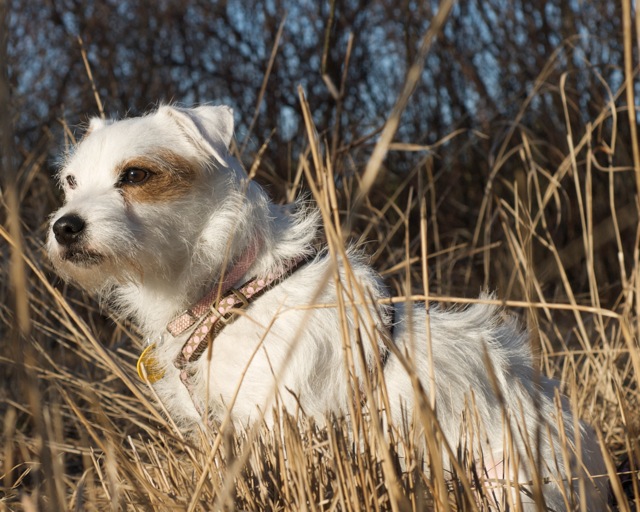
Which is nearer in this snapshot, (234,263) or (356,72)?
(234,263)

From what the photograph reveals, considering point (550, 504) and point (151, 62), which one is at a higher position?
point (151, 62)

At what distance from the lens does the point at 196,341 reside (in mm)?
2340

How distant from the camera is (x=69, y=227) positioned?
229 centimetres

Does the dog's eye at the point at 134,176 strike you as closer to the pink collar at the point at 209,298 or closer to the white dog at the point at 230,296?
the white dog at the point at 230,296

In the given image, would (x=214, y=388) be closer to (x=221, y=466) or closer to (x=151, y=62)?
(x=221, y=466)

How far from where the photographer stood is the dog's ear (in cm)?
255

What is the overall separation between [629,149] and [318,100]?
3.13 metres

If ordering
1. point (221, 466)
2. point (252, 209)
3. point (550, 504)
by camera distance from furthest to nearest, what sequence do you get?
1. point (252, 209)
2. point (550, 504)
3. point (221, 466)

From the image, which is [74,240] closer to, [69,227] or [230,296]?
[69,227]

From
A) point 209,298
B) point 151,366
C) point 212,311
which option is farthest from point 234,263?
point 151,366

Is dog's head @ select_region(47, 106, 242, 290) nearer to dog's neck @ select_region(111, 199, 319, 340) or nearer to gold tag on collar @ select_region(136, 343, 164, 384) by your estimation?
dog's neck @ select_region(111, 199, 319, 340)

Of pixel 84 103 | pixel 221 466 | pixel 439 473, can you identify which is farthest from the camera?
pixel 84 103

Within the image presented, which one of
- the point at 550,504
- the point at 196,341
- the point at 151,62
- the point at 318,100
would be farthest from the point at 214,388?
the point at 151,62

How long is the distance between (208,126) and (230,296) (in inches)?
28.8
